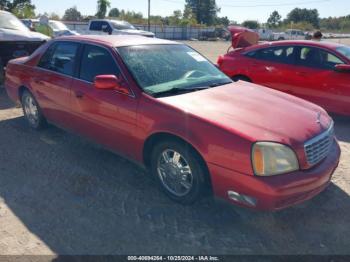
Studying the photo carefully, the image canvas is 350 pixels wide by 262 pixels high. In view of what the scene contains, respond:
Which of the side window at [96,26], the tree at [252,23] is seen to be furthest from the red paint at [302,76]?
the tree at [252,23]

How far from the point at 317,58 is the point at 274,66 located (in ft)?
2.70

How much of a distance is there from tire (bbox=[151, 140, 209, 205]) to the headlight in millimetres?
545

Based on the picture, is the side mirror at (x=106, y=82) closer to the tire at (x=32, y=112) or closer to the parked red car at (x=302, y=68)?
the tire at (x=32, y=112)

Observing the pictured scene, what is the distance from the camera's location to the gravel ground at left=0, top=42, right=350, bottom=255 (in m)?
2.91

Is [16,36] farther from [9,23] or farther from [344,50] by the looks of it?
[344,50]

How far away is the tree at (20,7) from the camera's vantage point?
33062 mm

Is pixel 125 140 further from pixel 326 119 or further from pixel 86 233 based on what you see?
pixel 326 119

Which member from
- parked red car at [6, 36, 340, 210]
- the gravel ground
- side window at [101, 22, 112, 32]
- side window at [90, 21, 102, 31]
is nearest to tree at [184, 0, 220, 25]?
side window at [90, 21, 102, 31]

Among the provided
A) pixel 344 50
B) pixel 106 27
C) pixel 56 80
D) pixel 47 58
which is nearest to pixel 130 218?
pixel 56 80

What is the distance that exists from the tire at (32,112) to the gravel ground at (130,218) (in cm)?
105

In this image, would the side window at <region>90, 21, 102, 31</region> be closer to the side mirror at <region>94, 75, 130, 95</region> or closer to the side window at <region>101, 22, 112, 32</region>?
the side window at <region>101, 22, 112, 32</region>

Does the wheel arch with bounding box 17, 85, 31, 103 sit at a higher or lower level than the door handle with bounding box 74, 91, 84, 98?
lower

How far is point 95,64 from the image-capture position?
4.20 meters

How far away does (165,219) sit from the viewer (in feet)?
10.7
